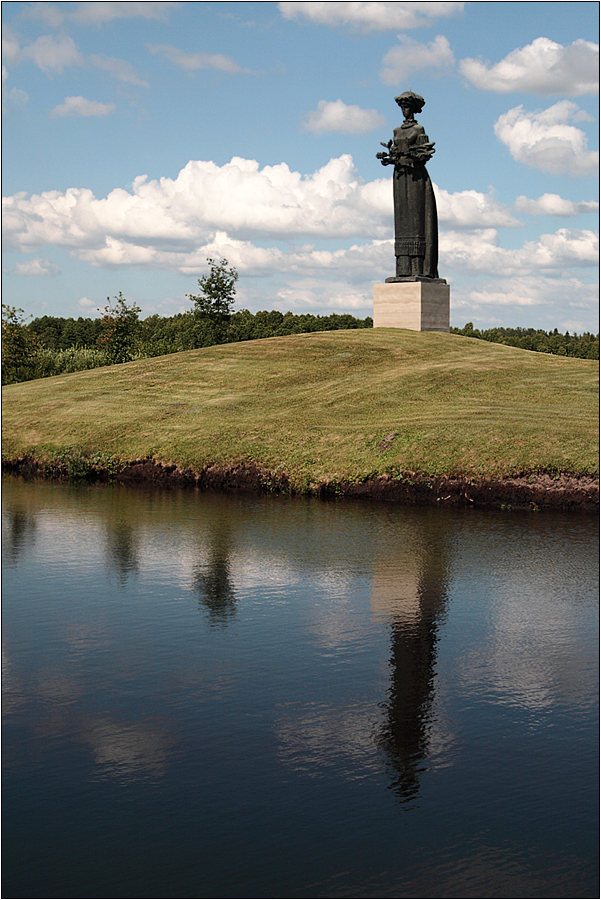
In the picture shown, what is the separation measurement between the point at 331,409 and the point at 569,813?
2423cm

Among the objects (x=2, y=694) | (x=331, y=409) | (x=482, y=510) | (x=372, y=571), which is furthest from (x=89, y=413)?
(x=2, y=694)

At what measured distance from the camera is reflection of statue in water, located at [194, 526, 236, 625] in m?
12.6

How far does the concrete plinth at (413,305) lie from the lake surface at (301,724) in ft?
91.8

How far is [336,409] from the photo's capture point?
30.8 m

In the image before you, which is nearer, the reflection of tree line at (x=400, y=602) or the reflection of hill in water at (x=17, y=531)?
the reflection of tree line at (x=400, y=602)

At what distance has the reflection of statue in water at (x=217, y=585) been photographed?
496 inches

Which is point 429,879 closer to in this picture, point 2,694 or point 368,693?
point 368,693

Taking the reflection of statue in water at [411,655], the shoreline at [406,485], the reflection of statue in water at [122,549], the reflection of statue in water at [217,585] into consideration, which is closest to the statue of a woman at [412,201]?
the shoreline at [406,485]

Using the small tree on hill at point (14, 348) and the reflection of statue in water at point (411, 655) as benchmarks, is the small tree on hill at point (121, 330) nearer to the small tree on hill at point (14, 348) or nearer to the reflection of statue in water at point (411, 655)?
the small tree on hill at point (14, 348)

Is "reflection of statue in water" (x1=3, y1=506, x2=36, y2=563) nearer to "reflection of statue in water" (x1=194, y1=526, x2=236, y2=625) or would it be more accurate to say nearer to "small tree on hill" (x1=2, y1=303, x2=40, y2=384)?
"reflection of statue in water" (x1=194, y1=526, x2=236, y2=625)

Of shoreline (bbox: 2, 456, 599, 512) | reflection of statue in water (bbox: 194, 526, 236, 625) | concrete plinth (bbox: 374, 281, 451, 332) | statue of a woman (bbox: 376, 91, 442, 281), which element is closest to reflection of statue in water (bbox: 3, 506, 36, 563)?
reflection of statue in water (bbox: 194, 526, 236, 625)

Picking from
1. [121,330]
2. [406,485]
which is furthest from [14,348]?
[406,485]

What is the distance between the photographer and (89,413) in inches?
1377

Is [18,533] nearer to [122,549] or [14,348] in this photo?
[122,549]
